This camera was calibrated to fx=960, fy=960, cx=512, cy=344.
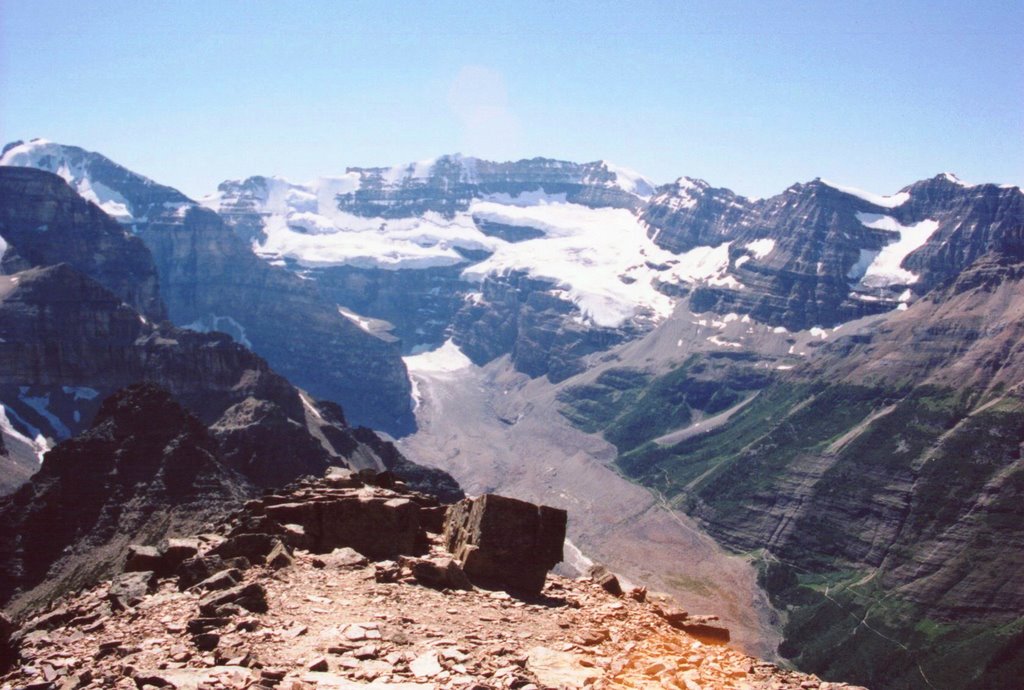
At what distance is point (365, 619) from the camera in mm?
30031

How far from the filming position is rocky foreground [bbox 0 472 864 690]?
83.5 feet

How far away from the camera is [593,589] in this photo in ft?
135

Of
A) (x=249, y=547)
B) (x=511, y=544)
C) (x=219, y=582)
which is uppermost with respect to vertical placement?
(x=511, y=544)

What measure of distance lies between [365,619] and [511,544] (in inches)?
383

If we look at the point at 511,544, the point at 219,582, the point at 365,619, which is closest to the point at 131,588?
the point at 219,582

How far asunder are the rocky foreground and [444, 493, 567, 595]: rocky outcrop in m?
0.06

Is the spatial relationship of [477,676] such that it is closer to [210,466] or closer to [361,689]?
[361,689]

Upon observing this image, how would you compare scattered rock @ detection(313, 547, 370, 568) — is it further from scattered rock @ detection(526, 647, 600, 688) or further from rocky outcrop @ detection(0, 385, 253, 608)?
rocky outcrop @ detection(0, 385, 253, 608)

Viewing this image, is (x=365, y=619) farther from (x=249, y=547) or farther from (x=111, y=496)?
(x=111, y=496)

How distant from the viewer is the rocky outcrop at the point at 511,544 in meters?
38.1

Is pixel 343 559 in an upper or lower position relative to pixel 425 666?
lower

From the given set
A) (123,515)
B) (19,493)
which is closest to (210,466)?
(123,515)

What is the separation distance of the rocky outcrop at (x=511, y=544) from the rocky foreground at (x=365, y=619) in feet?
0.19

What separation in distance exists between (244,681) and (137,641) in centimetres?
605
